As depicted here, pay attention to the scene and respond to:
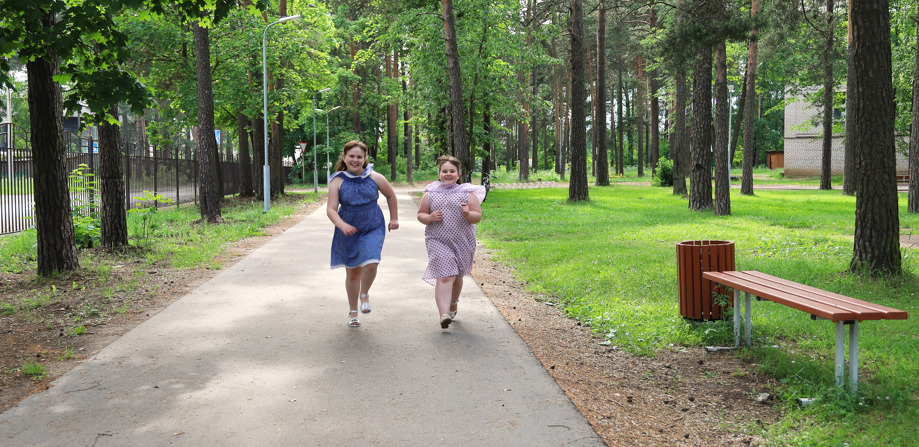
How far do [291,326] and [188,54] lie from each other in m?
20.3

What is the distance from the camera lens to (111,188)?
441 inches

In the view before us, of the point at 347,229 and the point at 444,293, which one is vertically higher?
the point at 347,229

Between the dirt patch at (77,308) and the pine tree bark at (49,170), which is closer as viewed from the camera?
the dirt patch at (77,308)

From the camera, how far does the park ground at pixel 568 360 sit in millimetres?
4012

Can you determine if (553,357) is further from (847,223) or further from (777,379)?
(847,223)

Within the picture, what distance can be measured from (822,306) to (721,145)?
14482 millimetres

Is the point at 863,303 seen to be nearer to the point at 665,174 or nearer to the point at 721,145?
the point at 721,145

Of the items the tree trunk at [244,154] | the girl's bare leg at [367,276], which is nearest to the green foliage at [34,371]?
the girl's bare leg at [367,276]

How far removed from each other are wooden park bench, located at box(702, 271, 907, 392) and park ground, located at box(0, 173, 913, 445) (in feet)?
1.56

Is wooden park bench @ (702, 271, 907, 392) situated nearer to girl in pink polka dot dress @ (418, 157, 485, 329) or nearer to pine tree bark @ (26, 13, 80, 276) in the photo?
girl in pink polka dot dress @ (418, 157, 485, 329)

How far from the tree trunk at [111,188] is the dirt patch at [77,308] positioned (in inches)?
14.8

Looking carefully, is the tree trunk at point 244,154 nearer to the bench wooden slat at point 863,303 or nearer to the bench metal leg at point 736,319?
the bench metal leg at point 736,319

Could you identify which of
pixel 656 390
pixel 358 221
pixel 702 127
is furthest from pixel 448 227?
pixel 702 127

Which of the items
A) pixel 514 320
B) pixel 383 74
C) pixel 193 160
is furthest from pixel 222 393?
pixel 383 74
